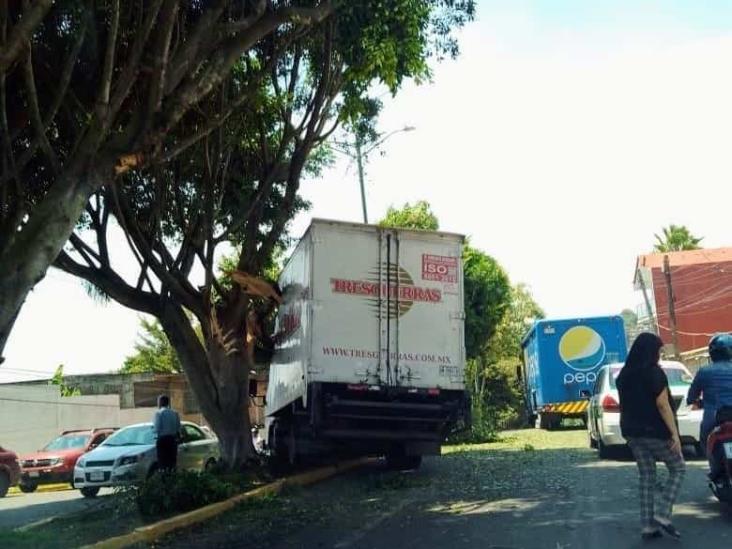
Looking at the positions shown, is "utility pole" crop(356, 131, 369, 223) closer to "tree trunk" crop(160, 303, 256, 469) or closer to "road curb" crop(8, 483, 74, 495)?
"tree trunk" crop(160, 303, 256, 469)

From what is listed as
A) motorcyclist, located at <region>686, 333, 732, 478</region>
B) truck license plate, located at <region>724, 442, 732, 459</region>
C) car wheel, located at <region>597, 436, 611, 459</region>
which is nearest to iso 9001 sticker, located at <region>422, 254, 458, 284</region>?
car wheel, located at <region>597, 436, 611, 459</region>

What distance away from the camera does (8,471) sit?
739 inches

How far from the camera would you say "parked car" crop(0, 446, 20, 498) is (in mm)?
18625

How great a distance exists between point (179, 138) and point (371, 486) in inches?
236

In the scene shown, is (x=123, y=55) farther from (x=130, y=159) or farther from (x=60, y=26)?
(x=130, y=159)

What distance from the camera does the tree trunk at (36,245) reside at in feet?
26.2

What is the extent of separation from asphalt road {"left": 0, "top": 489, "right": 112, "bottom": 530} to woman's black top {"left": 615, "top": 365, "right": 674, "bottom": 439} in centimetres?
834

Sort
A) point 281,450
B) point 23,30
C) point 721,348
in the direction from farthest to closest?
point 281,450 → point 721,348 → point 23,30

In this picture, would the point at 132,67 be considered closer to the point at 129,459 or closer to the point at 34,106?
the point at 34,106

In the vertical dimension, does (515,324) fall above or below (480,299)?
above

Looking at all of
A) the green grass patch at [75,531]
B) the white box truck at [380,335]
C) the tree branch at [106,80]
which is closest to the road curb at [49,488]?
the green grass patch at [75,531]

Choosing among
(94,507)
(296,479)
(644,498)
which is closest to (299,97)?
(296,479)

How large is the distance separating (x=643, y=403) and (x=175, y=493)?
6051mm

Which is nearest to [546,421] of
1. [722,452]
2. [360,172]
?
[360,172]
